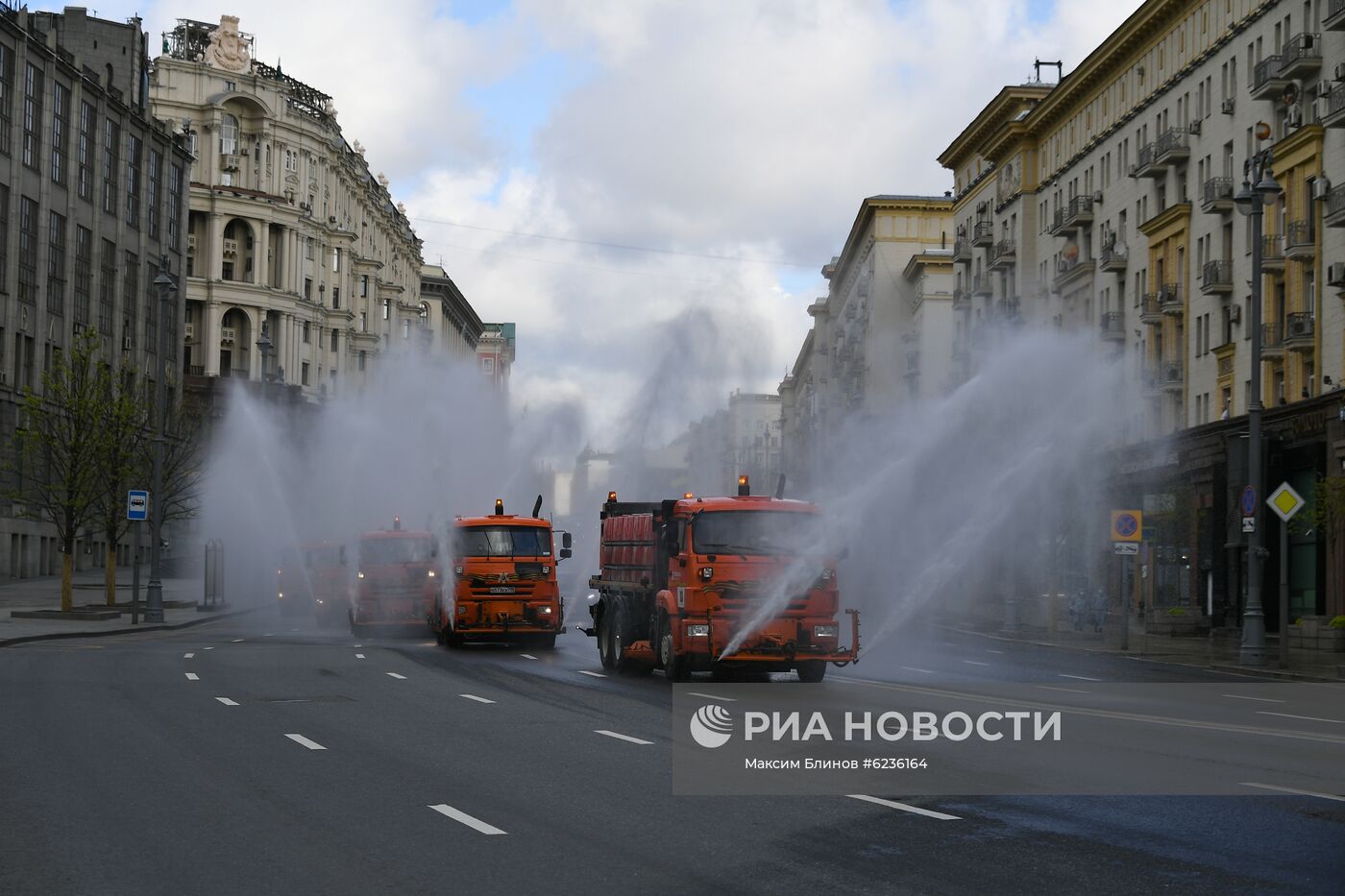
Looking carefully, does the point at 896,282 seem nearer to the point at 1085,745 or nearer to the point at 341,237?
the point at 341,237

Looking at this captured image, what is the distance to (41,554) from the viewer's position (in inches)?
2785

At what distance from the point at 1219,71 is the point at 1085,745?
147ft

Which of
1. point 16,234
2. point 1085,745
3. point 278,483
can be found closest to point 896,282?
point 278,483

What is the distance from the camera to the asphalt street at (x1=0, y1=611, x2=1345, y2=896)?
9977 mm

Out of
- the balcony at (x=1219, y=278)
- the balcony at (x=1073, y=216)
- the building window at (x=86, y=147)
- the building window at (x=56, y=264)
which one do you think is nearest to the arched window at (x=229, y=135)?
the building window at (x=86, y=147)

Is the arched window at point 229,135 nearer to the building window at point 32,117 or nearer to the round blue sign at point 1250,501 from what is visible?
the building window at point 32,117

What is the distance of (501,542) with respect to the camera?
34719 millimetres

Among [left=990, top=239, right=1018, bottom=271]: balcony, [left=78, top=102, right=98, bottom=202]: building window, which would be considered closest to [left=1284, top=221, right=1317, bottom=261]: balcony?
[left=990, top=239, right=1018, bottom=271]: balcony

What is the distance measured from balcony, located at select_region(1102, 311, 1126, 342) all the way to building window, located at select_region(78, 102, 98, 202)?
43.3 m

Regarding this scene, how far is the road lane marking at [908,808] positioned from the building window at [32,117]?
62326mm

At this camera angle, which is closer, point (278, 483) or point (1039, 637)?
point (1039, 637)

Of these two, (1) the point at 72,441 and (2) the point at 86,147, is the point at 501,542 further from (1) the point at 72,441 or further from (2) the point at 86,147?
(2) the point at 86,147

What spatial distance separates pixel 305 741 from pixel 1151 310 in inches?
1983

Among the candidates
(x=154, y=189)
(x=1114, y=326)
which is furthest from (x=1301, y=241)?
(x=154, y=189)
